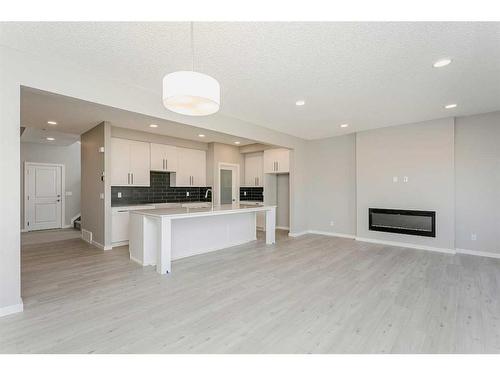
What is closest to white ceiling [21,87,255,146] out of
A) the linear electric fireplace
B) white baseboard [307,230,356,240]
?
white baseboard [307,230,356,240]

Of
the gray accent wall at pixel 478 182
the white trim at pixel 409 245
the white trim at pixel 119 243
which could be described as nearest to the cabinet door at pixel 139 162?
the white trim at pixel 119 243

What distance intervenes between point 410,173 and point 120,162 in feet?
20.5

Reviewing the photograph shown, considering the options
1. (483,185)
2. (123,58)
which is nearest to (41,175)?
(123,58)

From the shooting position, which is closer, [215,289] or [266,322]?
[266,322]

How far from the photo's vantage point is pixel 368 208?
568cm

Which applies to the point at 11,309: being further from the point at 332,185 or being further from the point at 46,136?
the point at 332,185

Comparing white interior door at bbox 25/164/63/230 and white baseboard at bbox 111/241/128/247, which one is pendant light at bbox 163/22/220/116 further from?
white interior door at bbox 25/164/63/230

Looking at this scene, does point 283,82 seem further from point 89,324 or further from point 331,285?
point 89,324

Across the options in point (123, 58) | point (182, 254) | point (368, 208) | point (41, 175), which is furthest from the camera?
point (41, 175)

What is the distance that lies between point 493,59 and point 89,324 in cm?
475

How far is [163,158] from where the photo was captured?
6.16m

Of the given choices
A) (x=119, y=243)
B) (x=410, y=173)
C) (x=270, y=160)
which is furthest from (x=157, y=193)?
(x=410, y=173)

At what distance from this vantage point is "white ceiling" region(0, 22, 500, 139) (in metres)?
2.06

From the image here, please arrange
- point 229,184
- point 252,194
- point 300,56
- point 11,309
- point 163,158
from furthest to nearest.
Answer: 1. point 252,194
2. point 229,184
3. point 163,158
4. point 300,56
5. point 11,309
